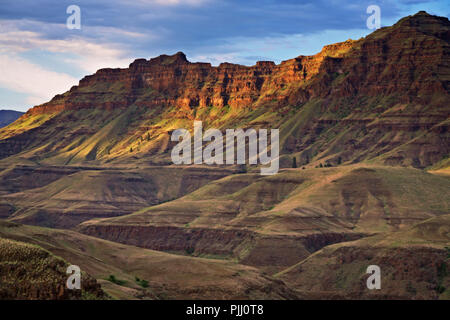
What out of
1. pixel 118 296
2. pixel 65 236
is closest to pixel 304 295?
pixel 65 236

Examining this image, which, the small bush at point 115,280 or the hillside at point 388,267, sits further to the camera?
the hillside at point 388,267

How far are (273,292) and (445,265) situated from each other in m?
38.5

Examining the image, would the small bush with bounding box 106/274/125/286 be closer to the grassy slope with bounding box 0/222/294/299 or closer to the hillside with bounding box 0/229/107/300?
the grassy slope with bounding box 0/222/294/299

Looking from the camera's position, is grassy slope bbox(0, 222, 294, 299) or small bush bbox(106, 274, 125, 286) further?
grassy slope bbox(0, 222, 294, 299)

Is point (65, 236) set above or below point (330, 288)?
above

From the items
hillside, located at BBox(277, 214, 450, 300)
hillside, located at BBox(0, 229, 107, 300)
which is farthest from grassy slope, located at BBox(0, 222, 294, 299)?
hillside, located at BBox(277, 214, 450, 300)

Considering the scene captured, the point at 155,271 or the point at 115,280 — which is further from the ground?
the point at 115,280

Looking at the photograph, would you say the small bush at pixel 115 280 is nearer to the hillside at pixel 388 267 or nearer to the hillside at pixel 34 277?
the hillside at pixel 34 277

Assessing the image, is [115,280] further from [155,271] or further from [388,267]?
[388,267]

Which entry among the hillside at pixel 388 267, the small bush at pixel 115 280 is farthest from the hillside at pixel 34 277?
the hillside at pixel 388 267

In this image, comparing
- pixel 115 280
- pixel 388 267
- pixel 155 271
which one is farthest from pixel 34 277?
pixel 388 267

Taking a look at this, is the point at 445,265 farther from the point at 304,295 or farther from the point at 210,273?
the point at 210,273

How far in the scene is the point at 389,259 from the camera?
16875 centimetres
